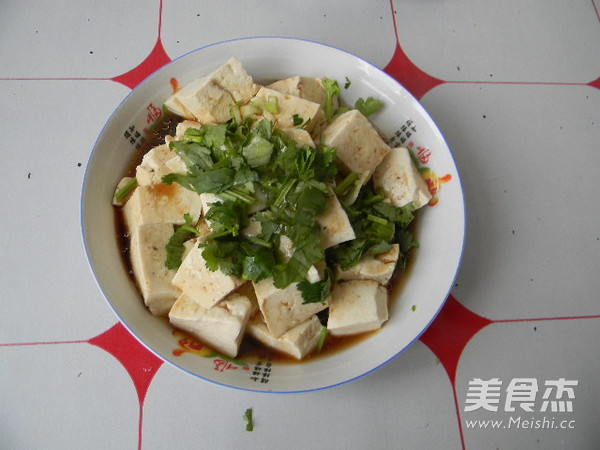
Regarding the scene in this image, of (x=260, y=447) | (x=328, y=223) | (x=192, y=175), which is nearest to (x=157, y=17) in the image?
(x=192, y=175)

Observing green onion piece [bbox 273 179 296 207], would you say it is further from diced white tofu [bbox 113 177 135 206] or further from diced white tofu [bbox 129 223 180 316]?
diced white tofu [bbox 113 177 135 206]

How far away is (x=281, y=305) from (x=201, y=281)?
244 millimetres

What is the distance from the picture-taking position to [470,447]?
143 centimetres

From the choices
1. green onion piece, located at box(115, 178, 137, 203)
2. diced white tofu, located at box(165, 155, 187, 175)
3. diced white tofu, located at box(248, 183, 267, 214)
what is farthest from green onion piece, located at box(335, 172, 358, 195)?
green onion piece, located at box(115, 178, 137, 203)

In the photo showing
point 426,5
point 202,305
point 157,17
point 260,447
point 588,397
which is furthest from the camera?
point 426,5

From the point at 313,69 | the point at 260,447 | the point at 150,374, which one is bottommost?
the point at 260,447

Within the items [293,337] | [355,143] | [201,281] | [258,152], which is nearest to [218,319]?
[201,281]

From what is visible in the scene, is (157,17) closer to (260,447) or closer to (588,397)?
(260,447)

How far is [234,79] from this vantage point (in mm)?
1475

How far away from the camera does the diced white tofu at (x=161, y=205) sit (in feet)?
4.33

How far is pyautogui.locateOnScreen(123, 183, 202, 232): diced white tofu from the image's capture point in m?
1.32

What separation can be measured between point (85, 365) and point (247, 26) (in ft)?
4.89

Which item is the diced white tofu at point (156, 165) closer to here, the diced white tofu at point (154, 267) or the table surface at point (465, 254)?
the diced white tofu at point (154, 267)

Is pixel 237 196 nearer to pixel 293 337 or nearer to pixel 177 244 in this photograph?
pixel 177 244
